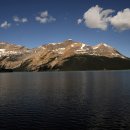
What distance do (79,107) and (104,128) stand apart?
23202mm

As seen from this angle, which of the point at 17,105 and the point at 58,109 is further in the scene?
the point at 17,105

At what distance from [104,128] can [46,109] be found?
24.4 metres

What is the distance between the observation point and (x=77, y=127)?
6206cm

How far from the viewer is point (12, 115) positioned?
73688mm

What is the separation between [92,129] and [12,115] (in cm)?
2338

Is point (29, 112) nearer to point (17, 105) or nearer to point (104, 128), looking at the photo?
point (17, 105)

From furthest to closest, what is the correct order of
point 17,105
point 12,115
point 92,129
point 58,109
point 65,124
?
point 17,105 < point 58,109 < point 12,115 < point 65,124 < point 92,129

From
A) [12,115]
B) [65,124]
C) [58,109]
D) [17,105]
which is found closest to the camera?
[65,124]

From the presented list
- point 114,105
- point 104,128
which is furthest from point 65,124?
point 114,105

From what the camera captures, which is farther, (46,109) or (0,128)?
(46,109)

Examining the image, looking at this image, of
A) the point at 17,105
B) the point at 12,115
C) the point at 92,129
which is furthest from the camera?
the point at 17,105

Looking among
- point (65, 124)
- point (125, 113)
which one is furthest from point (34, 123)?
point (125, 113)

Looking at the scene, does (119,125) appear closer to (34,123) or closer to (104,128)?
(104,128)

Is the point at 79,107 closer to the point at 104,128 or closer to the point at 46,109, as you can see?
the point at 46,109
